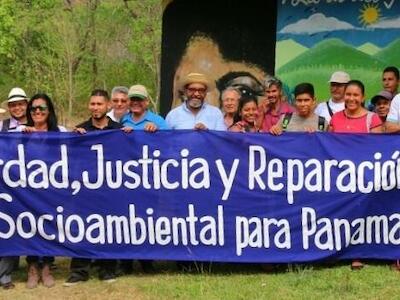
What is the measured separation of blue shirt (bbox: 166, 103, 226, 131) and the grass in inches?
52.4

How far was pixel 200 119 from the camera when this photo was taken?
6473 millimetres

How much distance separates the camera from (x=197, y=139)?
6.09 metres

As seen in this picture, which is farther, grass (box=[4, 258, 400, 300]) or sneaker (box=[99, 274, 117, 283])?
sneaker (box=[99, 274, 117, 283])

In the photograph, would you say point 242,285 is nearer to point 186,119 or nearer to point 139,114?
point 186,119

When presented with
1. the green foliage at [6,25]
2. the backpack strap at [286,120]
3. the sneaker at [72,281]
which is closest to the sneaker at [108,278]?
the sneaker at [72,281]

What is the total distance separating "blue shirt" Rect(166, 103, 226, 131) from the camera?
6.44 metres

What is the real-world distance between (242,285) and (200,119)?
163cm

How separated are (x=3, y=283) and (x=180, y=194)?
1760 mm

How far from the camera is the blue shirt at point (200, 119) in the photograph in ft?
21.1

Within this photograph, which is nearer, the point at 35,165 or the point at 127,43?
the point at 35,165

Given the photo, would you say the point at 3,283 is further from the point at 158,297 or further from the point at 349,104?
the point at 349,104

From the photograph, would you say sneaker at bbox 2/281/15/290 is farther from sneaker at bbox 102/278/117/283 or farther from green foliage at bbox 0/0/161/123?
green foliage at bbox 0/0/161/123

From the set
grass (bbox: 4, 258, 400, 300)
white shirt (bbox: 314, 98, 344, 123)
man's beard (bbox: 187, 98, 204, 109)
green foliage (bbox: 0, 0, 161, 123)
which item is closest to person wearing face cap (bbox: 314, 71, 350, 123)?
white shirt (bbox: 314, 98, 344, 123)

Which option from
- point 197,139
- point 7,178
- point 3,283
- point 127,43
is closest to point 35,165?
point 7,178
